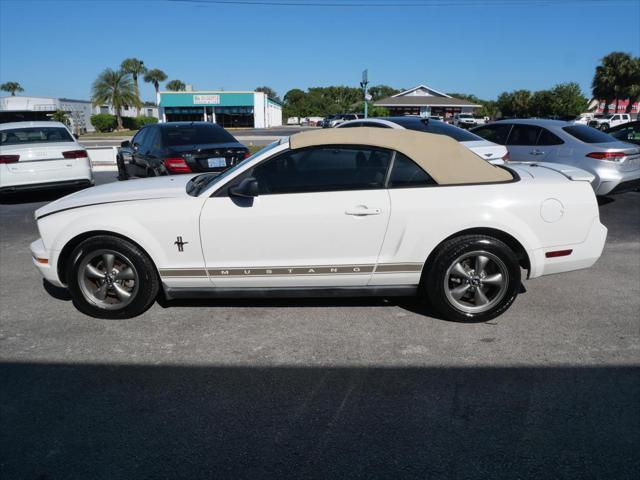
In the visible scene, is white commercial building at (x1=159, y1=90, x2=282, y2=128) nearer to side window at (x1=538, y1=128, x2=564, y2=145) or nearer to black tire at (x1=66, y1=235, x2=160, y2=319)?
side window at (x1=538, y1=128, x2=564, y2=145)

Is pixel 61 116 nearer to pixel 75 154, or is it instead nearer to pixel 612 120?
pixel 75 154

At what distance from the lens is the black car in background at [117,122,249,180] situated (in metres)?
7.85

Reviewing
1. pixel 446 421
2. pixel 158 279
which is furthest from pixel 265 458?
pixel 158 279

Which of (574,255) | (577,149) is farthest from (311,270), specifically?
(577,149)

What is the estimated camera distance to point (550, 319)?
4270mm

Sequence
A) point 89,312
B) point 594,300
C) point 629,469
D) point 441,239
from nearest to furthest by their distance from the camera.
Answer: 1. point 629,469
2. point 441,239
3. point 89,312
4. point 594,300

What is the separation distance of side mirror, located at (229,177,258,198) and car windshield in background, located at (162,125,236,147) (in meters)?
4.79

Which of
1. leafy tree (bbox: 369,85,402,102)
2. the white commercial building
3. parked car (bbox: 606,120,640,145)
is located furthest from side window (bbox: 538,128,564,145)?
leafy tree (bbox: 369,85,402,102)

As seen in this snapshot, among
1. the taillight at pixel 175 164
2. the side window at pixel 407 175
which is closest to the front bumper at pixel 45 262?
the side window at pixel 407 175

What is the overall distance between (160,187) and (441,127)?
6.29m

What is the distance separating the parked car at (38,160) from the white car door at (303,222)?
6803 millimetres

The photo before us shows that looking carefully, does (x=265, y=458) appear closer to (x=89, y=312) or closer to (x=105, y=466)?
(x=105, y=466)

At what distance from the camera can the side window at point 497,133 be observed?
383 inches

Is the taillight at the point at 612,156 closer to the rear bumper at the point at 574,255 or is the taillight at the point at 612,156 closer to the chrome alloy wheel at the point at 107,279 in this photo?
the rear bumper at the point at 574,255
